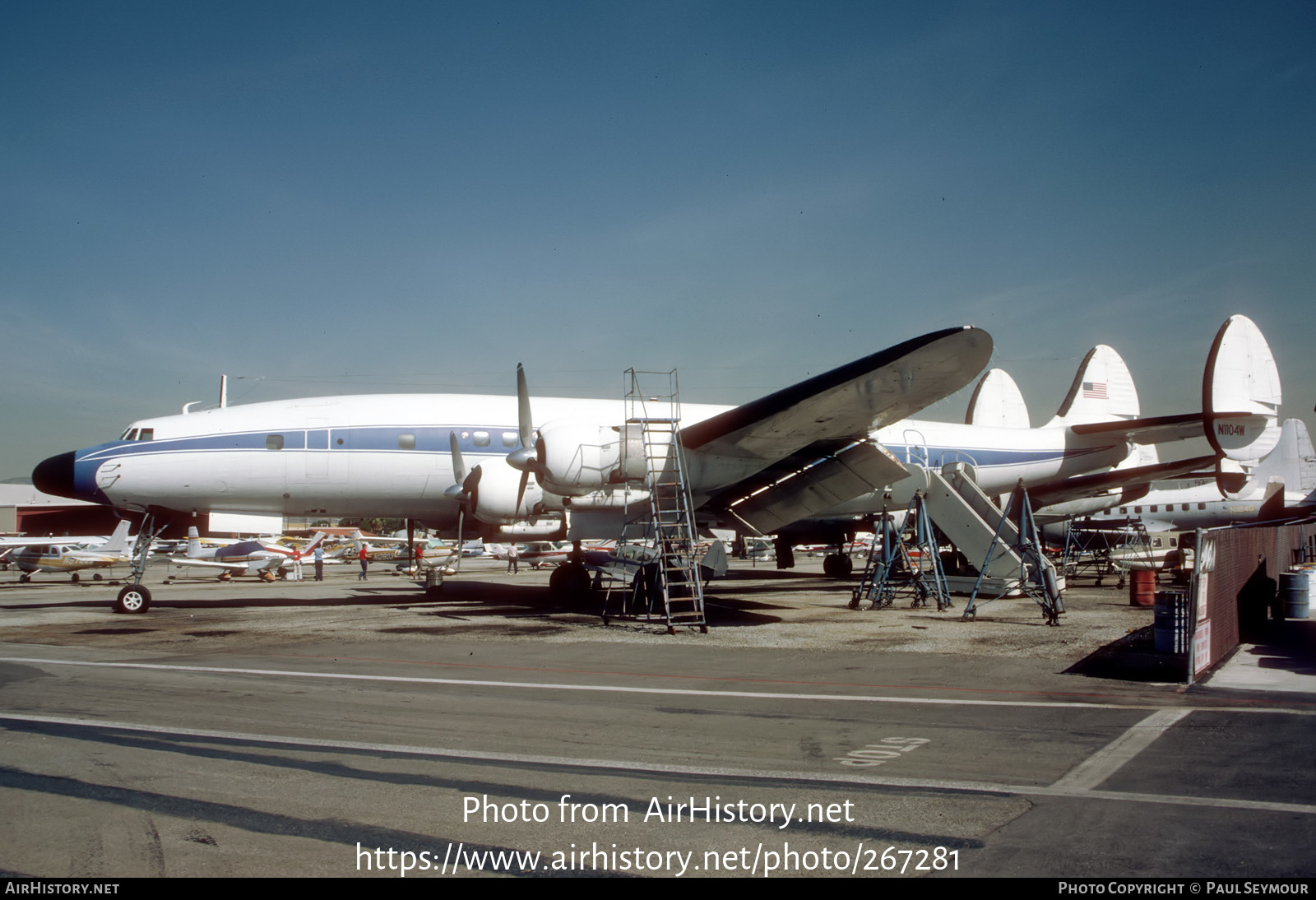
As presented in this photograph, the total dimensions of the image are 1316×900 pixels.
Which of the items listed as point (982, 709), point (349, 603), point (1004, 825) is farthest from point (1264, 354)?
point (349, 603)

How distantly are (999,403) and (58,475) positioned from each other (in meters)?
28.6

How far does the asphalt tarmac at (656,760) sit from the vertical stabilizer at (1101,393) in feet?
51.6

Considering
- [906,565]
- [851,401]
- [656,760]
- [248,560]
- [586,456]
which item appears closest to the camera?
[656,760]

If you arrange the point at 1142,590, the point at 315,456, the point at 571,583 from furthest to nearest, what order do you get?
1. the point at 571,583
2. the point at 1142,590
3. the point at 315,456

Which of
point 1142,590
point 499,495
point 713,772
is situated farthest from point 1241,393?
point 713,772

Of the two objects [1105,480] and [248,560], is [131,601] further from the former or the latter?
[1105,480]

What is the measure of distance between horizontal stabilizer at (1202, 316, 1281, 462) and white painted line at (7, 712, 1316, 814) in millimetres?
16900

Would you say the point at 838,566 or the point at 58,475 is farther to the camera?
the point at 838,566

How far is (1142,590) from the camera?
1708cm

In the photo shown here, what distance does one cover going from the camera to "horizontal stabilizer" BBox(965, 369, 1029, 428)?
102ft

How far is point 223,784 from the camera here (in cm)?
502

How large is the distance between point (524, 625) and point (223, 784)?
912cm

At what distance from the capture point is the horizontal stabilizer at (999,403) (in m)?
31.0

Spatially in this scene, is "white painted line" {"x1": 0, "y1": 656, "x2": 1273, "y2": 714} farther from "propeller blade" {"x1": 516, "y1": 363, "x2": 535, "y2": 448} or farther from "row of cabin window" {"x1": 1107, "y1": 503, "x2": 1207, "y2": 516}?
"row of cabin window" {"x1": 1107, "y1": 503, "x2": 1207, "y2": 516}
